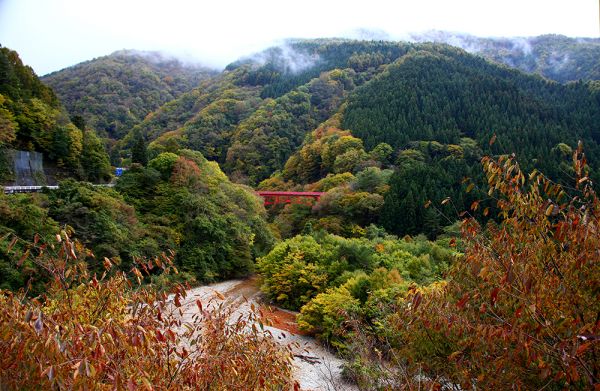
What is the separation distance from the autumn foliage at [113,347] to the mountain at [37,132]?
22708 mm

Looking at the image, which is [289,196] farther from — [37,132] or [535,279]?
[535,279]

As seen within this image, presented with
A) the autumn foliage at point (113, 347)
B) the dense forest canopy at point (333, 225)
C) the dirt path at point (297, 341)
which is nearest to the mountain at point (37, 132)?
the dense forest canopy at point (333, 225)

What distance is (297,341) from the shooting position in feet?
54.8

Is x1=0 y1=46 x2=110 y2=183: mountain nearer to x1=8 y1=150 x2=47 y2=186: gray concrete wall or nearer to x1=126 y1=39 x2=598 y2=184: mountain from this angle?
x1=8 y1=150 x2=47 y2=186: gray concrete wall

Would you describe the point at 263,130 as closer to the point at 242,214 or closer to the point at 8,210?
the point at 242,214

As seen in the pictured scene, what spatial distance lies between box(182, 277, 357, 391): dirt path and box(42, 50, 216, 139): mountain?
59.3m

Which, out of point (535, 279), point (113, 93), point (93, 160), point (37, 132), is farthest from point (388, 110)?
point (113, 93)

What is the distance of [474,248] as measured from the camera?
3771 mm

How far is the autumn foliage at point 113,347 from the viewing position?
2.64 metres

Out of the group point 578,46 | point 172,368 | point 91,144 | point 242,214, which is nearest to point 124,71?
point 91,144

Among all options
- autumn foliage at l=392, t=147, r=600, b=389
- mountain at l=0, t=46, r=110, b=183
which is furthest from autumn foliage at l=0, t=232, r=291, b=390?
mountain at l=0, t=46, r=110, b=183

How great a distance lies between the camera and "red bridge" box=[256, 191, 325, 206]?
35.6 meters

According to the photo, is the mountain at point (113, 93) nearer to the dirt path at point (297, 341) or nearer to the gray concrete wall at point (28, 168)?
the gray concrete wall at point (28, 168)

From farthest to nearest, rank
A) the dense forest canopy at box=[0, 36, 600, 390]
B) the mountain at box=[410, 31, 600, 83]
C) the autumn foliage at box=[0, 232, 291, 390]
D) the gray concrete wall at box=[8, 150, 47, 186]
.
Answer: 1. the mountain at box=[410, 31, 600, 83]
2. the gray concrete wall at box=[8, 150, 47, 186]
3. the dense forest canopy at box=[0, 36, 600, 390]
4. the autumn foliage at box=[0, 232, 291, 390]
